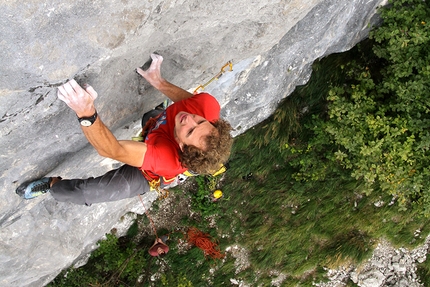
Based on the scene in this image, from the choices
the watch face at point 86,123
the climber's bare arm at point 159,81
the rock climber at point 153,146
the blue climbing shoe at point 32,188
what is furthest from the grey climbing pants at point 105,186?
the watch face at point 86,123

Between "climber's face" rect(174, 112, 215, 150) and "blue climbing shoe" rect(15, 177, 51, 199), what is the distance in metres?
1.26

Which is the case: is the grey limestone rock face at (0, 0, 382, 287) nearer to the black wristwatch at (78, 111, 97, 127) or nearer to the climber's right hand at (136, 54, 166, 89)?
the climber's right hand at (136, 54, 166, 89)

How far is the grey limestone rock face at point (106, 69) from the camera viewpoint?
207 centimetres

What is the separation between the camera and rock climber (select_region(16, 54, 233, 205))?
8.01 ft

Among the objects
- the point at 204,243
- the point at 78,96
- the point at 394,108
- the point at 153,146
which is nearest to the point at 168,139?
the point at 153,146

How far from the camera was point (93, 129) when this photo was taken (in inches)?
95.9

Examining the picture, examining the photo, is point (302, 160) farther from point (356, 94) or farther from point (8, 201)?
point (8, 201)

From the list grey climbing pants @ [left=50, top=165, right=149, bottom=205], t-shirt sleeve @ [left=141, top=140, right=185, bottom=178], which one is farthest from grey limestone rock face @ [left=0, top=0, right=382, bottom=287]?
t-shirt sleeve @ [left=141, top=140, right=185, bottom=178]

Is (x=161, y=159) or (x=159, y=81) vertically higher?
(x=159, y=81)

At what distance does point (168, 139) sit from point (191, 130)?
0.31m

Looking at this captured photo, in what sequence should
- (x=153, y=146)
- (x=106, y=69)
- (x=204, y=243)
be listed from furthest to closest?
(x=204, y=243), (x=153, y=146), (x=106, y=69)

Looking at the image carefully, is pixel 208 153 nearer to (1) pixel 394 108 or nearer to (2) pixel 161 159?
(2) pixel 161 159

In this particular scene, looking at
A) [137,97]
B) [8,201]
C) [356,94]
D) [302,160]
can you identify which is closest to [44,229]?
[8,201]

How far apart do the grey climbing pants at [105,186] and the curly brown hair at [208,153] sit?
693mm
